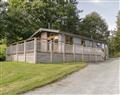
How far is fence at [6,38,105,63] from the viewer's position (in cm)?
2231

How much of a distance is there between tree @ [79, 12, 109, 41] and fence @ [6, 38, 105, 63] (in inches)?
1261

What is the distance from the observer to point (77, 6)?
58031 mm

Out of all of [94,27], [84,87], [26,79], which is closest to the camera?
[84,87]

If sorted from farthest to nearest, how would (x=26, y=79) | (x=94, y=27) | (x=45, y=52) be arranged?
(x=94, y=27)
(x=45, y=52)
(x=26, y=79)

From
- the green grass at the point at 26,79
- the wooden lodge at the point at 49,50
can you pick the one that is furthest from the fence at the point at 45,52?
the green grass at the point at 26,79

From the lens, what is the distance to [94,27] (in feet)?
227

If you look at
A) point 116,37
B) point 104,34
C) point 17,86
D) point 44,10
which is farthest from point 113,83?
point 104,34

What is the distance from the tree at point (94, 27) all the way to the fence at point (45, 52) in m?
32.0

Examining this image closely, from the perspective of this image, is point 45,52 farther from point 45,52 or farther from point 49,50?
point 49,50

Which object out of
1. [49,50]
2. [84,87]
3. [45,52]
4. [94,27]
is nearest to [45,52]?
[45,52]

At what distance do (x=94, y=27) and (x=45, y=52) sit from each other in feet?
157

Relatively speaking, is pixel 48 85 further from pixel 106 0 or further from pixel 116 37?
pixel 116 37

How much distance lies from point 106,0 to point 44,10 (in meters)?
20.2

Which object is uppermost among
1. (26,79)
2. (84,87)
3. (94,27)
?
(94,27)
